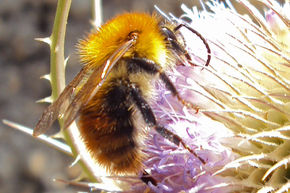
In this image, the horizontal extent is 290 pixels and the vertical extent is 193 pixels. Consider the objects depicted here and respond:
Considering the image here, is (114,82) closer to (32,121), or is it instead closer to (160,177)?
(160,177)

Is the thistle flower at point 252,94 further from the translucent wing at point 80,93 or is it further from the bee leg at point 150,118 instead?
the translucent wing at point 80,93

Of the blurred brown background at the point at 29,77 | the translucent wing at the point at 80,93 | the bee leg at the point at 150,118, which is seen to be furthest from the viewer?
the blurred brown background at the point at 29,77

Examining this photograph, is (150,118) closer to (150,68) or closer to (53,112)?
(150,68)

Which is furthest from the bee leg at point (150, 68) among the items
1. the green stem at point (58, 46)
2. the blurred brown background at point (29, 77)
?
the blurred brown background at point (29, 77)

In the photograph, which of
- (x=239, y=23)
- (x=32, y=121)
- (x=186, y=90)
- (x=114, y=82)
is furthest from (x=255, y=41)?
(x=32, y=121)

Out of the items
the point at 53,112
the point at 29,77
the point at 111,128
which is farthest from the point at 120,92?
the point at 29,77

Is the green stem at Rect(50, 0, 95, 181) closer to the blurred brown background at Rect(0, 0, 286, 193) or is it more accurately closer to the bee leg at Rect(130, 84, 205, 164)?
the bee leg at Rect(130, 84, 205, 164)
